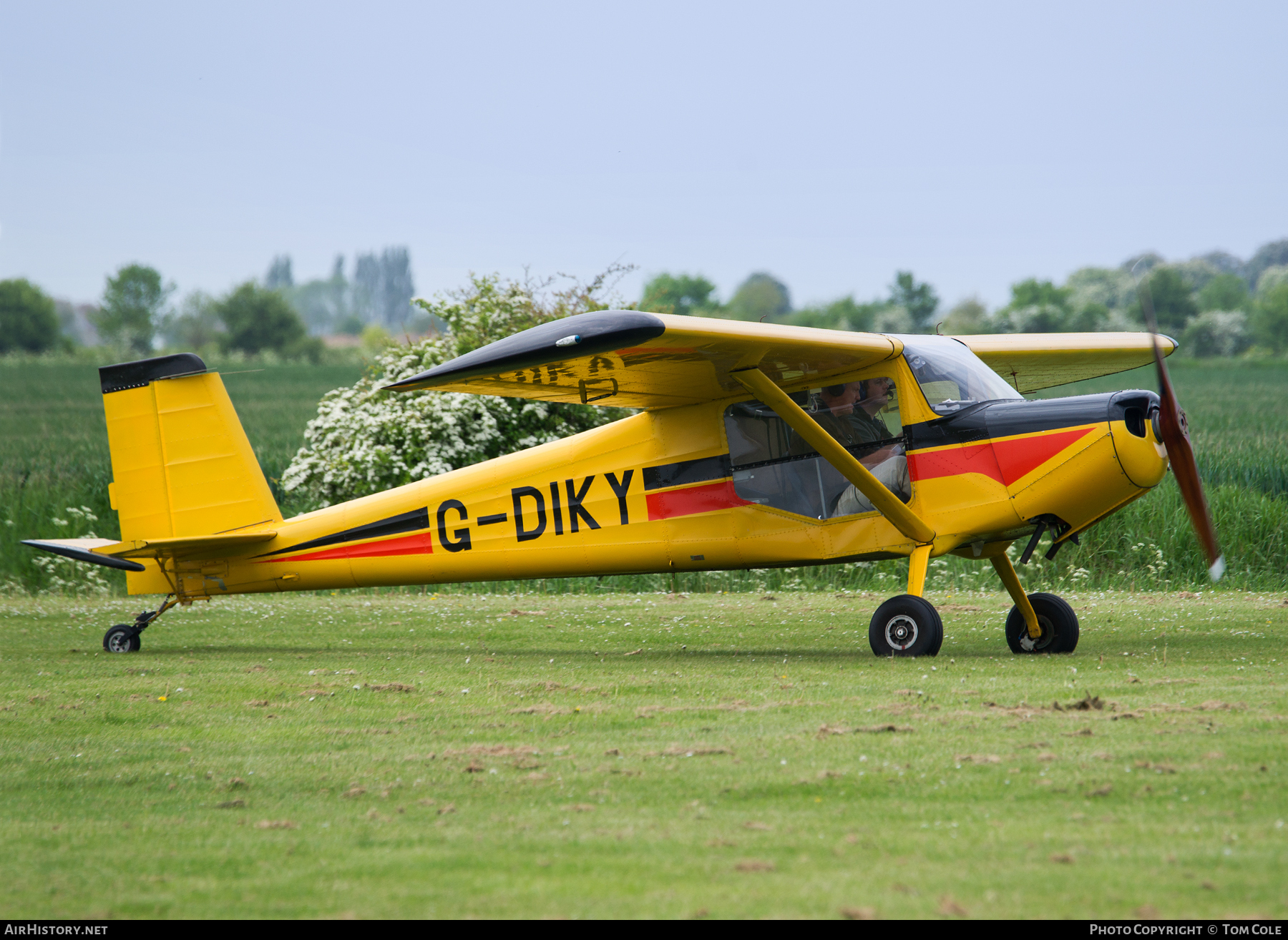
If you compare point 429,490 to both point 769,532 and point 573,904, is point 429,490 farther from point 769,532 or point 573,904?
point 573,904

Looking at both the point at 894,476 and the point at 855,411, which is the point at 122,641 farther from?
the point at 894,476

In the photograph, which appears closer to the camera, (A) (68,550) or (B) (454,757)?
(B) (454,757)

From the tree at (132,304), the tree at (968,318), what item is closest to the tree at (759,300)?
the tree at (968,318)

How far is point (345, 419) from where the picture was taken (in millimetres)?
18172

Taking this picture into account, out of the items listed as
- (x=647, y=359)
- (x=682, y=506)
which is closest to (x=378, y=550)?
(x=682, y=506)

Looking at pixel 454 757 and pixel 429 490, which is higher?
pixel 429 490

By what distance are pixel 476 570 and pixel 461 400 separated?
7232 millimetres

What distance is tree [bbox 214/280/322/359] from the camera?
3807 inches

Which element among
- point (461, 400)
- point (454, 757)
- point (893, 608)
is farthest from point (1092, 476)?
point (461, 400)

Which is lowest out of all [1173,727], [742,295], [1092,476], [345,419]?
[1173,727]

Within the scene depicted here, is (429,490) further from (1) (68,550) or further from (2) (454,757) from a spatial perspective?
(2) (454,757)

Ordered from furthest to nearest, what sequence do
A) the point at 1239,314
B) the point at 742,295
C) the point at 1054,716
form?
the point at 742,295
the point at 1239,314
the point at 1054,716

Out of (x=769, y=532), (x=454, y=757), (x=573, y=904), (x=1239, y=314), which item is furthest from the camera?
(x=1239, y=314)

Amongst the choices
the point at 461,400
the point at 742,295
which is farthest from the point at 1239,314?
the point at 461,400
